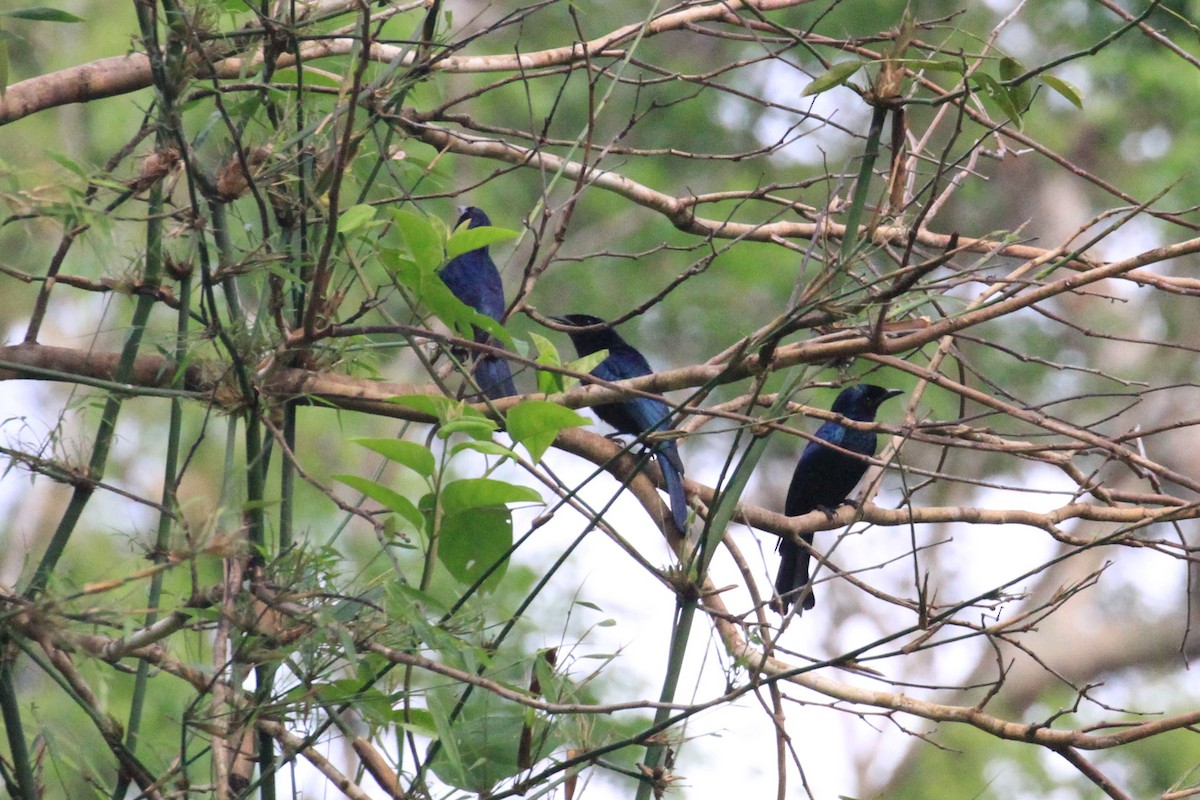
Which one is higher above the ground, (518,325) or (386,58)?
(518,325)

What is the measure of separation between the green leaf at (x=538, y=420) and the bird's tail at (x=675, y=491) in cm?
101

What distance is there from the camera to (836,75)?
165cm

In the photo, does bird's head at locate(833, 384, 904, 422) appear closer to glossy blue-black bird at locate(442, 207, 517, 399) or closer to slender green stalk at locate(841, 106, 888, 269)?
glossy blue-black bird at locate(442, 207, 517, 399)

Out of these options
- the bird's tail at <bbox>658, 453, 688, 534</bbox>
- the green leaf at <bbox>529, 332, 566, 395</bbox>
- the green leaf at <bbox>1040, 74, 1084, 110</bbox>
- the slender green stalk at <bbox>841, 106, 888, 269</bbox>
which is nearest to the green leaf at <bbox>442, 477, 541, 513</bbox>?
the green leaf at <bbox>529, 332, 566, 395</bbox>

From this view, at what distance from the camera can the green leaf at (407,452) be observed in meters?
1.59

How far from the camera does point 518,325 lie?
822 cm

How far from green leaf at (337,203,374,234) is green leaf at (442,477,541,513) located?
1.20 ft

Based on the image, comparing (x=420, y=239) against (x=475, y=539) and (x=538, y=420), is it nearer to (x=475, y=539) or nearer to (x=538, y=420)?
(x=538, y=420)

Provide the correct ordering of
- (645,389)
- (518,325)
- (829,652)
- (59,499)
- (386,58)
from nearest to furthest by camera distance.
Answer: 1. (645,389)
2. (386,58)
3. (518,325)
4. (59,499)
5. (829,652)

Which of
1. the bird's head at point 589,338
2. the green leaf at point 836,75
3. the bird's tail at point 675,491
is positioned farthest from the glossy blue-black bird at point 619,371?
the green leaf at point 836,75

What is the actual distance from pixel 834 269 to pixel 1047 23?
34.6 ft

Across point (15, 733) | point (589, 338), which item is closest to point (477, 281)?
point (589, 338)

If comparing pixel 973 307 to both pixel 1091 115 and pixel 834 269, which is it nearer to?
pixel 834 269

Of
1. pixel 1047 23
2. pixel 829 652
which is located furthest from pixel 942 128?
pixel 829 652
